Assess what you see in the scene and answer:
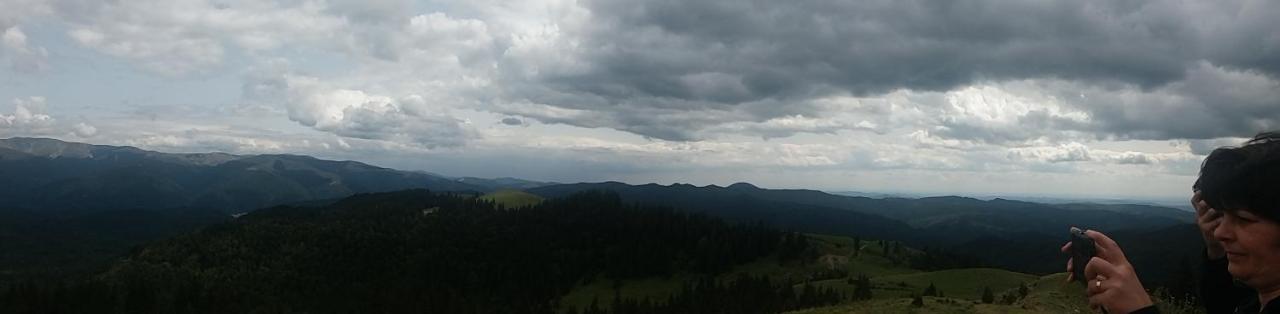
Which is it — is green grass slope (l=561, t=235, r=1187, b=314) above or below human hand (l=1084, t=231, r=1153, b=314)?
below

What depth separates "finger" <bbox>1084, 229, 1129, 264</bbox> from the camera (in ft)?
14.4

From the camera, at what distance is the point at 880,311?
53969mm

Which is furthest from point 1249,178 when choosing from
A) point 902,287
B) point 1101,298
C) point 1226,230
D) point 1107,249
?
point 902,287

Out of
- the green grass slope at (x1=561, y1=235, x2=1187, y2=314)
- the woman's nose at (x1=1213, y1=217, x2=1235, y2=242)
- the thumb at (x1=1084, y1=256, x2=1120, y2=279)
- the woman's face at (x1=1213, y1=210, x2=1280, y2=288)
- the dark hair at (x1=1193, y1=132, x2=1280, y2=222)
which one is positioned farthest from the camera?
the green grass slope at (x1=561, y1=235, x2=1187, y2=314)

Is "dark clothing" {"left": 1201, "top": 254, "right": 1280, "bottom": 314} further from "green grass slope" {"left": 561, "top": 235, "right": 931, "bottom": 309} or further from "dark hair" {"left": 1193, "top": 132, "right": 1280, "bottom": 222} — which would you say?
"green grass slope" {"left": 561, "top": 235, "right": 931, "bottom": 309}

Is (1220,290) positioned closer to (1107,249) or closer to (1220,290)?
(1220,290)

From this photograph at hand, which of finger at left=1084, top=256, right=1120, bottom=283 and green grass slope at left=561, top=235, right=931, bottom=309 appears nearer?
finger at left=1084, top=256, right=1120, bottom=283

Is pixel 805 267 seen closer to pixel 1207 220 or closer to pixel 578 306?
pixel 578 306

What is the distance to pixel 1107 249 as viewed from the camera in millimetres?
4500

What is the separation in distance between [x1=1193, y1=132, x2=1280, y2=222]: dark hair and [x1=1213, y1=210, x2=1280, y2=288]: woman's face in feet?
0.19

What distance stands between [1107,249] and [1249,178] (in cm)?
78

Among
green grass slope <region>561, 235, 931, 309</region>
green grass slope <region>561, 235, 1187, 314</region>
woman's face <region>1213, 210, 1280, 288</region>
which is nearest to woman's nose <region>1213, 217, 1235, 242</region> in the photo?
woman's face <region>1213, 210, 1280, 288</region>

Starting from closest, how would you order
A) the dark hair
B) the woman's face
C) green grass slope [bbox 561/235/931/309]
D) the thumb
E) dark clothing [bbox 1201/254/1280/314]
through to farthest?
the dark hair
the woman's face
the thumb
dark clothing [bbox 1201/254/1280/314]
green grass slope [bbox 561/235/931/309]

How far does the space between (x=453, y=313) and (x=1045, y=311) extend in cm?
11067
